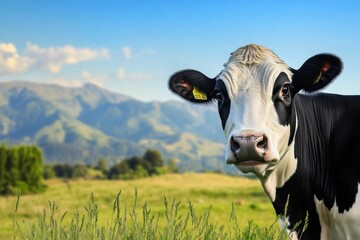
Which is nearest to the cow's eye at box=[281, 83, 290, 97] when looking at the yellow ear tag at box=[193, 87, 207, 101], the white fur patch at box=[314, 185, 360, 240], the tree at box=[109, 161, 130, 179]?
the yellow ear tag at box=[193, 87, 207, 101]

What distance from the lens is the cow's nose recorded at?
5.67m

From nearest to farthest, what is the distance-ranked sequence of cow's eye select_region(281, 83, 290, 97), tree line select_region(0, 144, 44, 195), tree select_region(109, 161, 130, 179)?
cow's eye select_region(281, 83, 290, 97), tree line select_region(0, 144, 44, 195), tree select_region(109, 161, 130, 179)

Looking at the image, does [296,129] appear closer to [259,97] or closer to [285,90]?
[285,90]

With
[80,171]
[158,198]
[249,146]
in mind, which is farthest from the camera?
[80,171]

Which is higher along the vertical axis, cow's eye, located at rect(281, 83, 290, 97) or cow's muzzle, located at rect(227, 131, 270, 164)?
cow's eye, located at rect(281, 83, 290, 97)

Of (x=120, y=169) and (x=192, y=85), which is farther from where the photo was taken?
(x=120, y=169)

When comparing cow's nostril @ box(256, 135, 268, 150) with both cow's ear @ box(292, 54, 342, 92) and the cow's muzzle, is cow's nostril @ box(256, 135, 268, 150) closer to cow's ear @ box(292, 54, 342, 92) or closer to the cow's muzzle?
the cow's muzzle

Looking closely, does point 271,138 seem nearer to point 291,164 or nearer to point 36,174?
point 291,164

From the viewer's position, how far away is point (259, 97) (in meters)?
6.21

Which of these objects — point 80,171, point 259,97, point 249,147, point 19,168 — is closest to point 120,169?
point 19,168

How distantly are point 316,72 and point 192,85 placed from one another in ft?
5.54

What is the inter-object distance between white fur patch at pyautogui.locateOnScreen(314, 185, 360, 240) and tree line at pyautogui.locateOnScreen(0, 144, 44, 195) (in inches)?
2308

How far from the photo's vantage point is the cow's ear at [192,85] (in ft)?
24.2

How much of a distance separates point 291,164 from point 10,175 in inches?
2433
